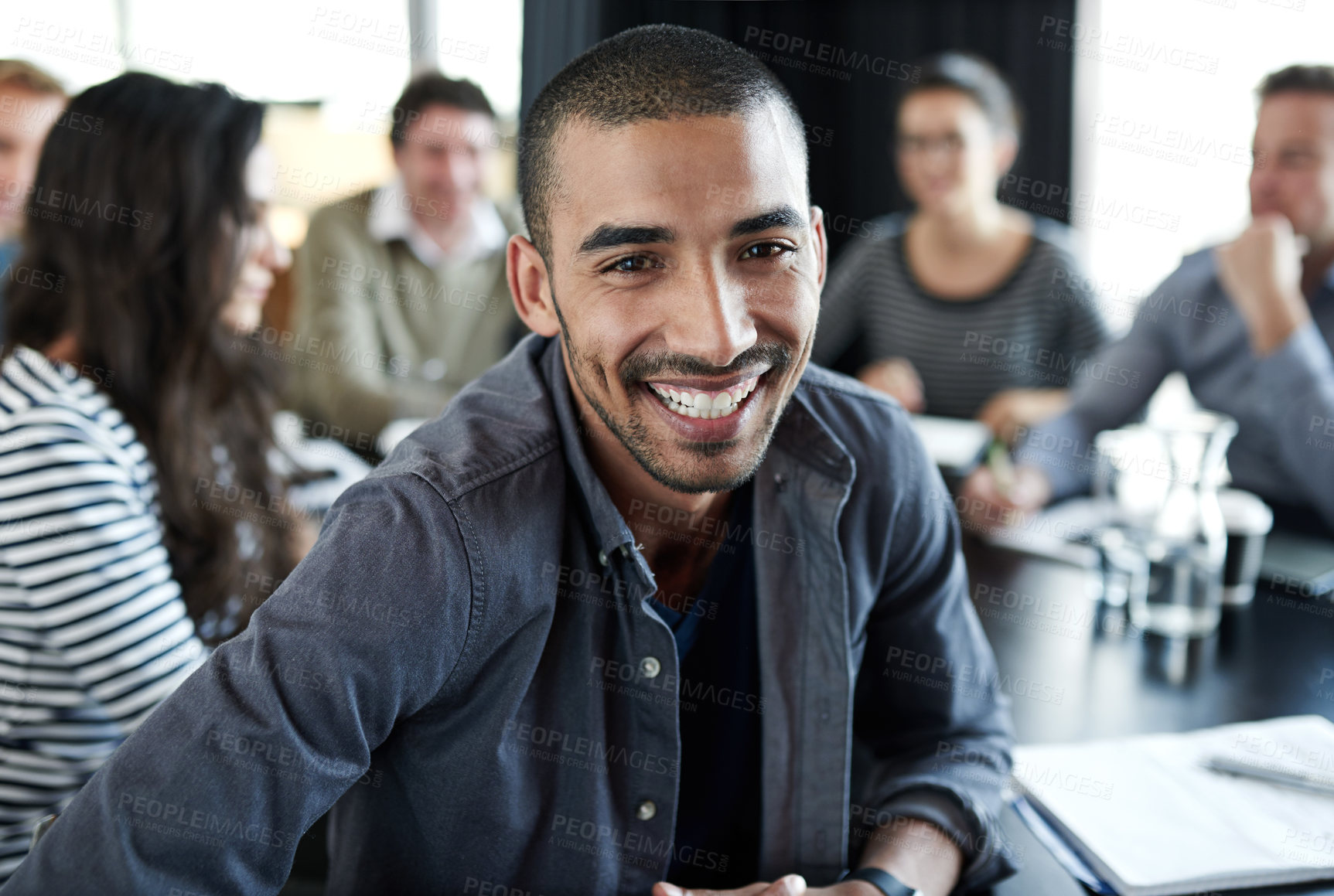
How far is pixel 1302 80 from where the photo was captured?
7.07 feet

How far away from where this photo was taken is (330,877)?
996 millimetres

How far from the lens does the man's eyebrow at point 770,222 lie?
0.92 meters

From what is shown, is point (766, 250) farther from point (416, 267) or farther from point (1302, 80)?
point (416, 267)

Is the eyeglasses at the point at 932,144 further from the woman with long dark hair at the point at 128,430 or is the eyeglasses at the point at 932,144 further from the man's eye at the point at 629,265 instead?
the man's eye at the point at 629,265

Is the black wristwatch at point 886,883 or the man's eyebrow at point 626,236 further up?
the man's eyebrow at point 626,236

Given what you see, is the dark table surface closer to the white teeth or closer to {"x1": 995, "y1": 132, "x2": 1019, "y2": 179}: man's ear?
the white teeth

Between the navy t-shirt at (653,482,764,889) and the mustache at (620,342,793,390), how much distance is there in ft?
0.77

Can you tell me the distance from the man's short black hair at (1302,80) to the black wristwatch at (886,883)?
2.03m

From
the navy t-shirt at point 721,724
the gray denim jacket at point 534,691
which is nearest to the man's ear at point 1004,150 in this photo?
the gray denim jacket at point 534,691

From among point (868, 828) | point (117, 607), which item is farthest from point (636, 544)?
point (117, 607)

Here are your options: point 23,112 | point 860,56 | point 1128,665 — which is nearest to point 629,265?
point 1128,665

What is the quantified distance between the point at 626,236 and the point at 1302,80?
1976 mm

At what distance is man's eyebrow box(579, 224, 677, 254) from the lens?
906 millimetres

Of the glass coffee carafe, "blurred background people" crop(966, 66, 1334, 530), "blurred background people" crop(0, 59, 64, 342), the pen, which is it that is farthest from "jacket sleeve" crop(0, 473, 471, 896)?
"blurred background people" crop(0, 59, 64, 342)
